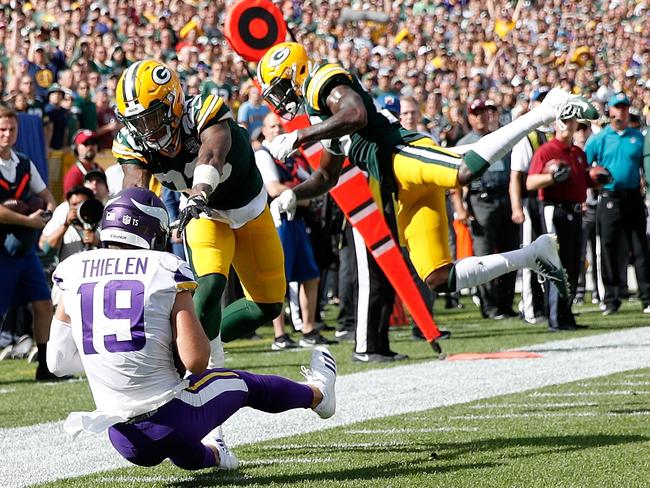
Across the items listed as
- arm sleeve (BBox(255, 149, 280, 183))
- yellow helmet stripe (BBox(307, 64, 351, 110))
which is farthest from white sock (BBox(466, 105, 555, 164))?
arm sleeve (BBox(255, 149, 280, 183))

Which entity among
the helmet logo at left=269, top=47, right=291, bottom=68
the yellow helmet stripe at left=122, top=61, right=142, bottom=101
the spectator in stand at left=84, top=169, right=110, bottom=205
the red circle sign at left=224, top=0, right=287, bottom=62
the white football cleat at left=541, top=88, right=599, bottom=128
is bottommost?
the spectator in stand at left=84, top=169, right=110, bottom=205

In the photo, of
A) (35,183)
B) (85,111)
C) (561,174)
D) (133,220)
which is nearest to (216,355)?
(133,220)

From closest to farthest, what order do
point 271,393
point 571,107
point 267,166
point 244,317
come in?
point 271,393
point 244,317
point 571,107
point 267,166

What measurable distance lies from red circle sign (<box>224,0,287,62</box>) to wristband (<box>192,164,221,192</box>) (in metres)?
3.74

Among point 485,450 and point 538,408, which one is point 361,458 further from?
point 538,408

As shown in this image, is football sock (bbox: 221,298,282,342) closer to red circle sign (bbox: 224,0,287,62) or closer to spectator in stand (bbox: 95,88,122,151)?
red circle sign (bbox: 224,0,287,62)

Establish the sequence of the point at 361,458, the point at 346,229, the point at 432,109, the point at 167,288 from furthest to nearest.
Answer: the point at 432,109 < the point at 346,229 < the point at 361,458 < the point at 167,288

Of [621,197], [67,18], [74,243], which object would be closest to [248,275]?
[74,243]

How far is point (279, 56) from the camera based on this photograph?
602cm

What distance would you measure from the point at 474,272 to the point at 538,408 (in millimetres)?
745

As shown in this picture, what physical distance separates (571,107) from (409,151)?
2.77 feet

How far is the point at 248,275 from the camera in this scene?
5.55 meters

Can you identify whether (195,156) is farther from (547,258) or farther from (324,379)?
(547,258)

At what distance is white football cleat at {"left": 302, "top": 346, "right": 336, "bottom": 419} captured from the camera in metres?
4.87
